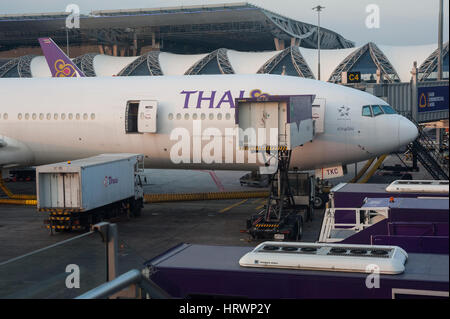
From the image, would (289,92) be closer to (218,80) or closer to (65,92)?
(218,80)

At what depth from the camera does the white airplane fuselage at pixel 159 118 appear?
82.6ft

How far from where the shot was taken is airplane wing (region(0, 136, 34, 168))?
91.5ft

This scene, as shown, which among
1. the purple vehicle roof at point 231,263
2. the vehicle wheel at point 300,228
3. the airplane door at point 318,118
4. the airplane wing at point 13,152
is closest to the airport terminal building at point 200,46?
the airplane door at point 318,118

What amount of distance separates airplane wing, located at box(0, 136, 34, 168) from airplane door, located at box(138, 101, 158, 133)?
20.5 ft

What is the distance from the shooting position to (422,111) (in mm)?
36594

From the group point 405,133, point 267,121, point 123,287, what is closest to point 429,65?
point 405,133

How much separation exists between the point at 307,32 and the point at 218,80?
97.2m

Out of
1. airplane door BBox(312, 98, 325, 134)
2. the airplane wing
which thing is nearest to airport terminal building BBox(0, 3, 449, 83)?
airplane door BBox(312, 98, 325, 134)

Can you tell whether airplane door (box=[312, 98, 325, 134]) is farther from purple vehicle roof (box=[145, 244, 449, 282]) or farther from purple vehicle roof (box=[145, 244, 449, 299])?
purple vehicle roof (box=[145, 244, 449, 299])

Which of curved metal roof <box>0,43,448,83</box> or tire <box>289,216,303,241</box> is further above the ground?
curved metal roof <box>0,43,448,83</box>

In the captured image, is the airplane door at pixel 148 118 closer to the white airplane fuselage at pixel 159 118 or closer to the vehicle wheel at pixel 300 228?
the white airplane fuselage at pixel 159 118

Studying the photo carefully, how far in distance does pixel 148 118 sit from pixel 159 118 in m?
0.54

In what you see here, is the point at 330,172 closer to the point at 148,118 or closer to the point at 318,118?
the point at 318,118
